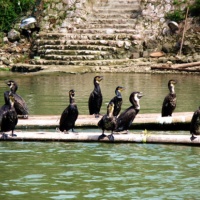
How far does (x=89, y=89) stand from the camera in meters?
29.3

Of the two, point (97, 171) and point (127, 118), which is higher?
point (127, 118)

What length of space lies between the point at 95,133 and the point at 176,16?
19.0 metres

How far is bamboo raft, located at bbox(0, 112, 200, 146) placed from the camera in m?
18.2

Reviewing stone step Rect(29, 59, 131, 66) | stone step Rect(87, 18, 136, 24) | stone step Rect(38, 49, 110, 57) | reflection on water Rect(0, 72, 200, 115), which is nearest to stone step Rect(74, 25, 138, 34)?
stone step Rect(87, 18, 136, 24)

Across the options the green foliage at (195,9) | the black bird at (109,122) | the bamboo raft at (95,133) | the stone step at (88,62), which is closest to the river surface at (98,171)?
the bamboo raft at (95,133)

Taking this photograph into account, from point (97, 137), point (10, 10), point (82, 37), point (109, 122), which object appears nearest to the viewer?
point (109, 122)

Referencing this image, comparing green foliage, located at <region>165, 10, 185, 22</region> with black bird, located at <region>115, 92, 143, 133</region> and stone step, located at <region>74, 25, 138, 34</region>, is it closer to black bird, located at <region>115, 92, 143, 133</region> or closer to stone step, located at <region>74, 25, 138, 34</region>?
stone step, located at <region>74, 25, 138, 34</region>

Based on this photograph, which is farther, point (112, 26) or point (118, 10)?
point (118, 10)

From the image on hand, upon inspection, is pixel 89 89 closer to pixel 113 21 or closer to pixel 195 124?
pixel 113 21

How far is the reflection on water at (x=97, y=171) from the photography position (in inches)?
577

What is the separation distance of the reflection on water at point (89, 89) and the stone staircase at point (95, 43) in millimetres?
1595

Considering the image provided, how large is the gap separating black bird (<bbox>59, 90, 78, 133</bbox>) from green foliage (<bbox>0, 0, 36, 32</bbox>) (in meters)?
20.7

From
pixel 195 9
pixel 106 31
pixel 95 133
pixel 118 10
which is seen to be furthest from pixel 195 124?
pixel 118 10

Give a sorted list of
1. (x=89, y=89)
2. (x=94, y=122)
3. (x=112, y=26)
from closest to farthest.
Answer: (x=94, y=122), (x=89, y=89), (x=112, y=26)
